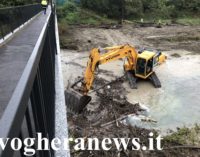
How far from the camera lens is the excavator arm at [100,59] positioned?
13.3 metres

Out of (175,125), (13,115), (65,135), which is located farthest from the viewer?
(175,125)

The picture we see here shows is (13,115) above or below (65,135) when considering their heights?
above

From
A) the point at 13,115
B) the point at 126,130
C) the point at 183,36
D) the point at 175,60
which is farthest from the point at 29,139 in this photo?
the point at 183,36

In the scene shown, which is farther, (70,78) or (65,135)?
(70,78)

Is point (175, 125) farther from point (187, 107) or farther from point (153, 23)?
point (153, 23)

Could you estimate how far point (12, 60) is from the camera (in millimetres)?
9086

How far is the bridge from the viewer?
133 centimetres

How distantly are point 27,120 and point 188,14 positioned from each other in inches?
1792

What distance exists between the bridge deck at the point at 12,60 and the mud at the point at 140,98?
310cm

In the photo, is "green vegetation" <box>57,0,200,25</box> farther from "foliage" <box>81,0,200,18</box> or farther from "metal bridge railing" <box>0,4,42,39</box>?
"metal bridge railing" <box>0,4,42,39</box>

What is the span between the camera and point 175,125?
12.4 metres

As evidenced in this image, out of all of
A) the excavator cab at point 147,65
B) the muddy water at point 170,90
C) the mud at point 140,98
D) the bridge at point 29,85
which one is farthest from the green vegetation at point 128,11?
the excavator cab at point 147,65

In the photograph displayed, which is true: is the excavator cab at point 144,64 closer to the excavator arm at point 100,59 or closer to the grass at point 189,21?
the excavator arm at point 100,59

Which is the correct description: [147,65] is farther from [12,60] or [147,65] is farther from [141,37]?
[141,37]
